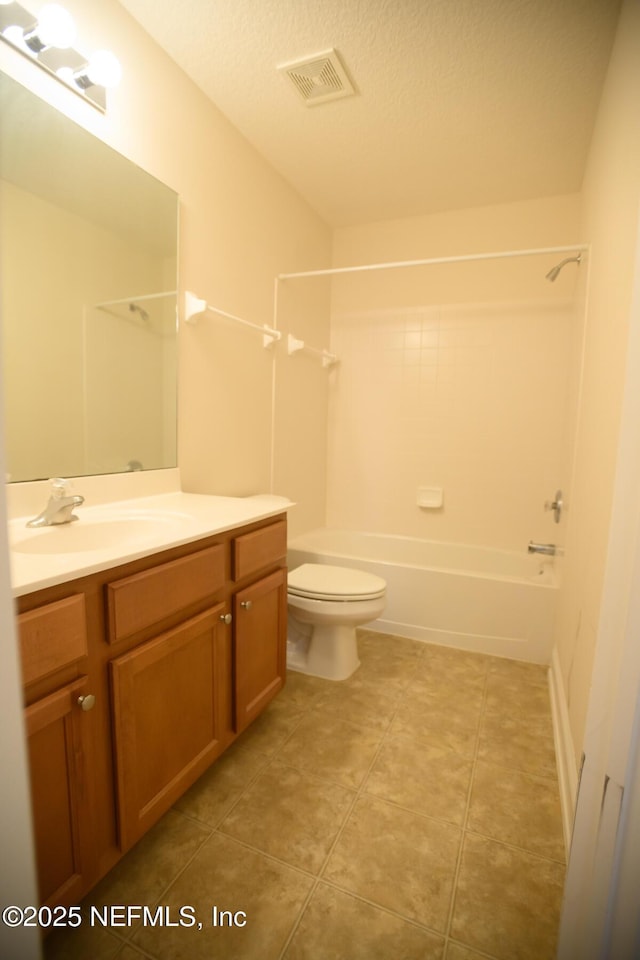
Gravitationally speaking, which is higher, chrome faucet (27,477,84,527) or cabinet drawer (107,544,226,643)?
chrome faucet (27,477,84,527)

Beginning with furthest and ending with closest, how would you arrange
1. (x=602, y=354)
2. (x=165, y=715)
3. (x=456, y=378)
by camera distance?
1. (x=456, y=378)
2. (x=602, y=354)
3. (x=165, y=715)

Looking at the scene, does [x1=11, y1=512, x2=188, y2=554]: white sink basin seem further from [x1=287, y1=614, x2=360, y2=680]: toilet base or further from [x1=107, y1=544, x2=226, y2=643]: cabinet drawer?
[x1=287, y1=614, x2=360, y2=680]: toilet base

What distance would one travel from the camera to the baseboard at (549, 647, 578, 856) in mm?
1236

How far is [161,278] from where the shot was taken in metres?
1.62

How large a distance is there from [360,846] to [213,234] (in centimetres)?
220

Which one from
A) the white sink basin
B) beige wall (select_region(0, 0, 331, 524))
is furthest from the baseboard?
beige wall (select_region(0, 0, 331, 524))

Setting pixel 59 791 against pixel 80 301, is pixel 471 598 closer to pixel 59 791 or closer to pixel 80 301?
pixel 59 791

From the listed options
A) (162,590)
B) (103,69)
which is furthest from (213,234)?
(162,590)

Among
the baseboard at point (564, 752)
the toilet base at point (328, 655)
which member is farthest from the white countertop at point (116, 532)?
the baseboard at point (564, 752)

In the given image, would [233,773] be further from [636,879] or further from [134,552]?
[636,879]

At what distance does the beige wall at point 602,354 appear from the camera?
1.13 metres

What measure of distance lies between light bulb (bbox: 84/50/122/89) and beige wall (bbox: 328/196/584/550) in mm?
1865

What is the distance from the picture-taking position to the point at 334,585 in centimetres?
194

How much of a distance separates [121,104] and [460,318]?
200cm
